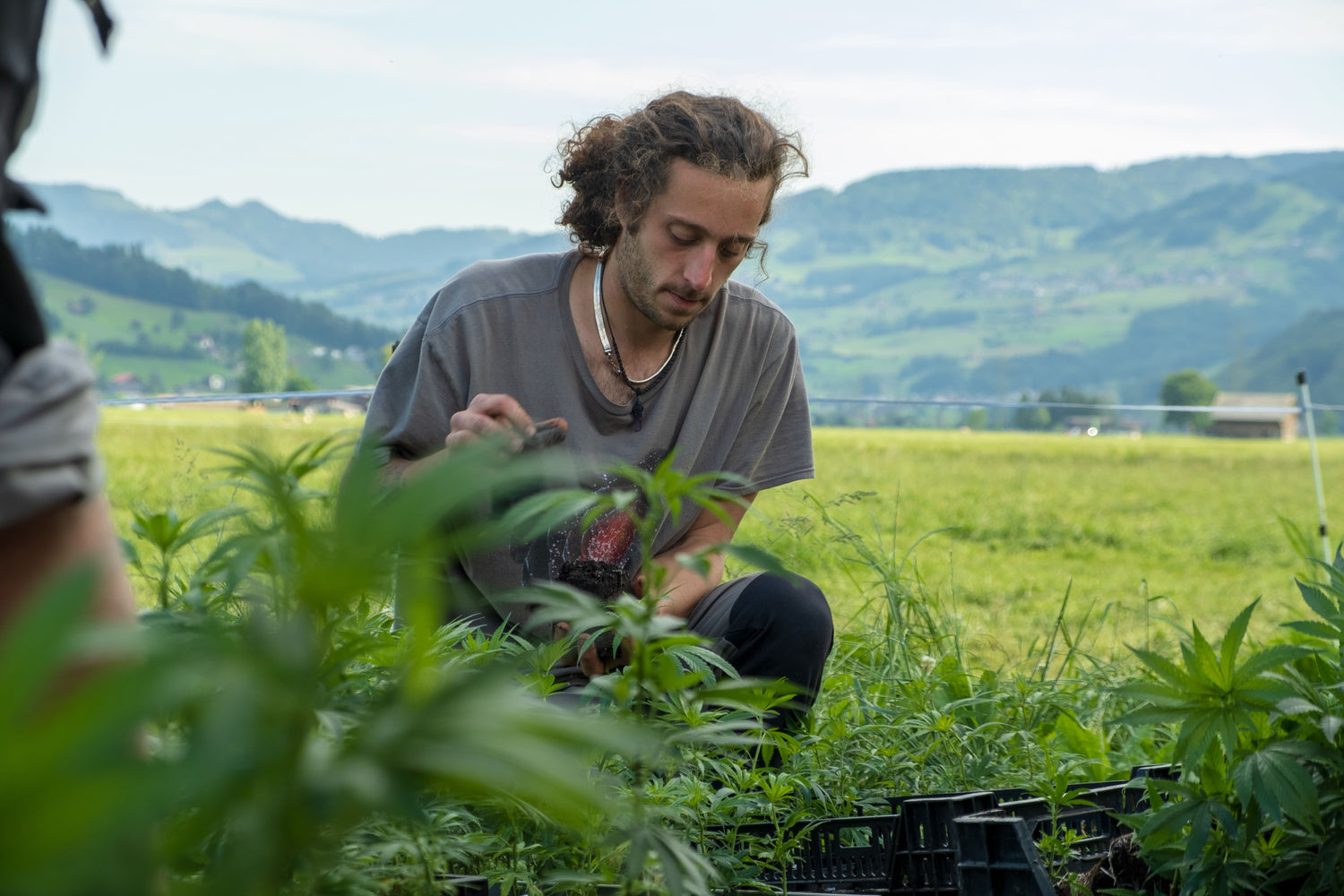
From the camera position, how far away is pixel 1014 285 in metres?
176

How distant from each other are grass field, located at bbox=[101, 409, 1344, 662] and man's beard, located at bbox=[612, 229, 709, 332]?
2.39ft

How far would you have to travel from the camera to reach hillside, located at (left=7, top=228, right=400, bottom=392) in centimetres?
7744

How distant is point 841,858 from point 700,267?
1434mm

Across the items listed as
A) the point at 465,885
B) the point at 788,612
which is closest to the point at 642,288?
the point at 788,612

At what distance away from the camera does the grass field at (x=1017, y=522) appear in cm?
359

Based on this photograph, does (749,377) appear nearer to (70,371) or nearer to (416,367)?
(416,367)

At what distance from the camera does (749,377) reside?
3139mm

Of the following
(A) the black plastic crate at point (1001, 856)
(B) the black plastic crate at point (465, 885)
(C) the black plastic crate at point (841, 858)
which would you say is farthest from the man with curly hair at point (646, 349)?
(B) the black plastic crate at point (465, 885)

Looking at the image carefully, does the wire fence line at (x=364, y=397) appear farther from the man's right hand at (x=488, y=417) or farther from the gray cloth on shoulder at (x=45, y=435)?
the gray cloth on shoulder at (x=45, y=435)

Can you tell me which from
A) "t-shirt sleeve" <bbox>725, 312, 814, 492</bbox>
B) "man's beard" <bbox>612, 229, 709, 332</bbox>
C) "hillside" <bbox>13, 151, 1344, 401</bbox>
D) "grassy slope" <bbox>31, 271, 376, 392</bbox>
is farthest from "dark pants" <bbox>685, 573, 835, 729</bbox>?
"hillside" <bbox>13, 151, 1344, 401</bbox>

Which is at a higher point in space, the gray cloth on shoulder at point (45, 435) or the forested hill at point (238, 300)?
the forested hill at point (238, 300)

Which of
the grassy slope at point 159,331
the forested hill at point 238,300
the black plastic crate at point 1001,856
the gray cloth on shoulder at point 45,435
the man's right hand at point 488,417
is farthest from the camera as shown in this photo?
the forested hill at point 238,300

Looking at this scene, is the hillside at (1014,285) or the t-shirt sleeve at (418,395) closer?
the t-shirt sleeve at (418,395)

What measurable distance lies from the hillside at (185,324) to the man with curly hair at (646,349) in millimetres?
71727
